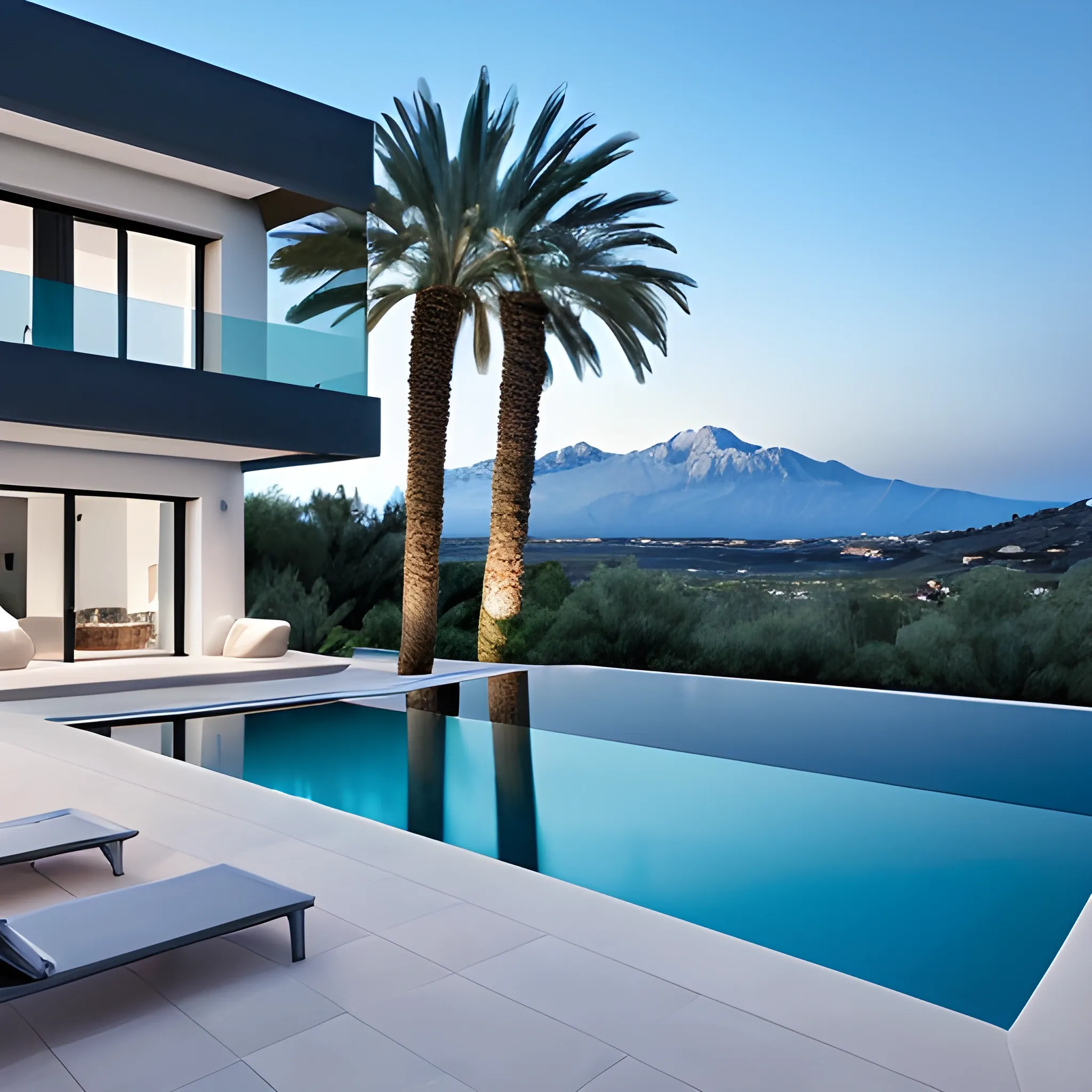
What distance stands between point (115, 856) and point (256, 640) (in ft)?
32.6

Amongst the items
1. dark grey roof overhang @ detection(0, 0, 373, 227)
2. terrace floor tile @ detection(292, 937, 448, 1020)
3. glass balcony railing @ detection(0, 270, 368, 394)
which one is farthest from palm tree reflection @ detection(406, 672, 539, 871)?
dark grey roof overhang @ detection(0, 0, 373, 227)

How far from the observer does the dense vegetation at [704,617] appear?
1700 centimetres

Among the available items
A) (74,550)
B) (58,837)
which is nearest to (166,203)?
(74,550)

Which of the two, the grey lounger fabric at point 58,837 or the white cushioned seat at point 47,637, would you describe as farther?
the white cushioned seat at point 47,637

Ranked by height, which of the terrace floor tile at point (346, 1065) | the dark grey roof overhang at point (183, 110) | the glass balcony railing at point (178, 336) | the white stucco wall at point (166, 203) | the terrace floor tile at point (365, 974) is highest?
the dark grey roof overhang at point (183, 110)

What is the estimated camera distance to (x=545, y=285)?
1850 cm

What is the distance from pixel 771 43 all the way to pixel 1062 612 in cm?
1508

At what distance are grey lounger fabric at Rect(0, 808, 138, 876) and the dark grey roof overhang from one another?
33.3 ft

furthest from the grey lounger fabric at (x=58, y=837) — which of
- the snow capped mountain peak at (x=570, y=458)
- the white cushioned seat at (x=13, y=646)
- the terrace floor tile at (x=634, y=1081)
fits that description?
the snow capped mountain peak at (x=570, y=458)

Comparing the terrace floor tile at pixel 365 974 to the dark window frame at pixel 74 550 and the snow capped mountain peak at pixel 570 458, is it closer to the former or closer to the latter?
the dark window frame at pixel 74 550

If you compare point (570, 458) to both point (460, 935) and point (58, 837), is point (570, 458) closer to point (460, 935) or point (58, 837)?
point (58, 837)

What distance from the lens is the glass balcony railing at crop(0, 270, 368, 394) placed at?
12203mm

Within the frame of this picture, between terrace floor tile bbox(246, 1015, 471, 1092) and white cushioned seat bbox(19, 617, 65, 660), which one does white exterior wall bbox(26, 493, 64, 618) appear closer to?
white cushioned seat bbox(19, 617, 65, 660)

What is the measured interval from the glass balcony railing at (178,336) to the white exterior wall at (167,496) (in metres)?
2.31
